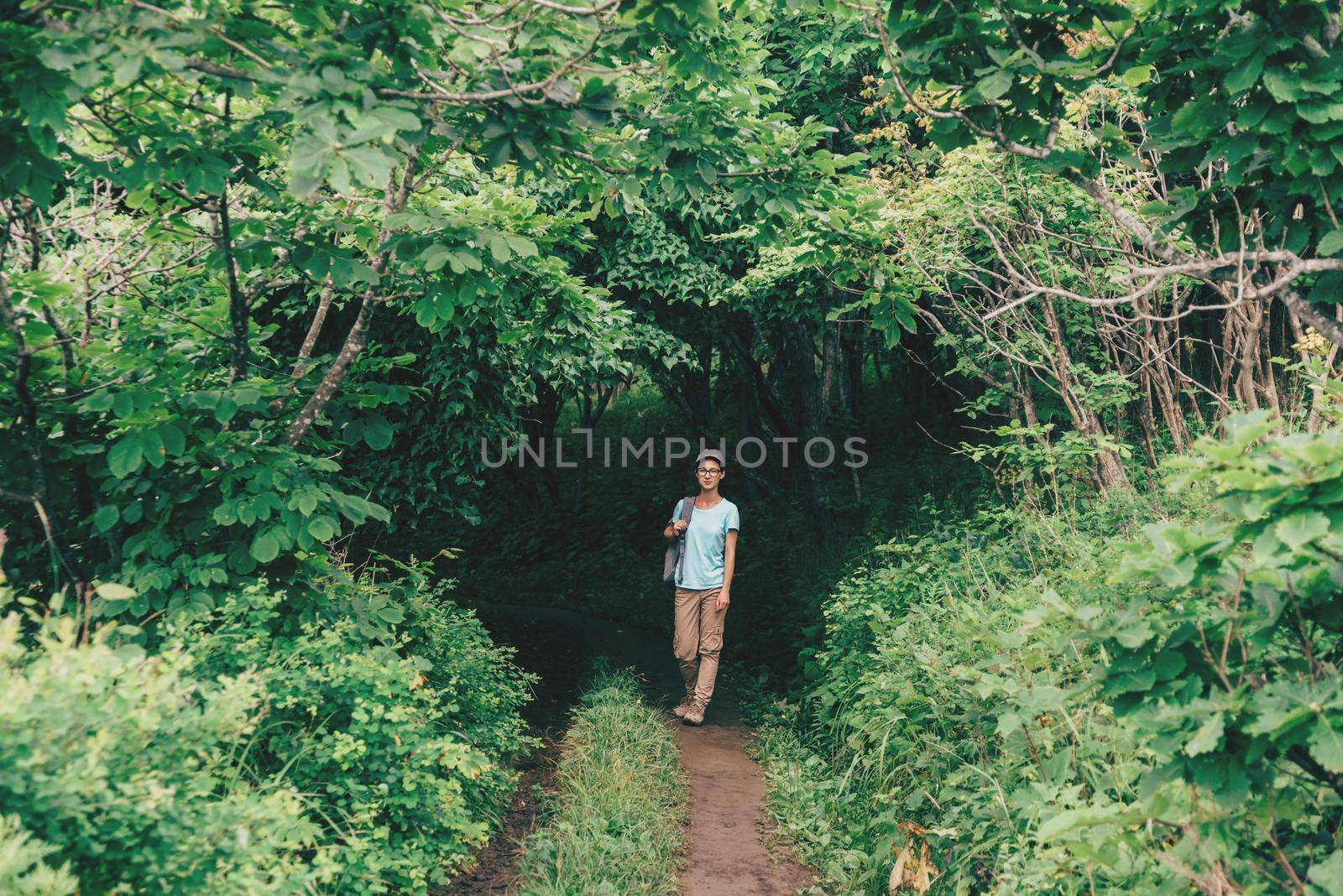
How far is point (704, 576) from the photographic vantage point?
24.7 ft

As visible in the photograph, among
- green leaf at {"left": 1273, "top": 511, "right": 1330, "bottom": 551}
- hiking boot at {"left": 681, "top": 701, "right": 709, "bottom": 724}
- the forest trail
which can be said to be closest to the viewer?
green leaf at {"left": 1273, "top": 511, "right": 1330, "bottom": 551}

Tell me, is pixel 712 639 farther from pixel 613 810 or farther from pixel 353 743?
pixel 353 743

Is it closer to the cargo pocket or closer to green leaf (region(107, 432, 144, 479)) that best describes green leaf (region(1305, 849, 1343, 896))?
green leaf (region(107, 432, 144, 479))

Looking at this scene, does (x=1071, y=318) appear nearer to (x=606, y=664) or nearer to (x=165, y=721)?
(x=606, y=664)

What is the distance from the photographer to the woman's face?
7.54 meters

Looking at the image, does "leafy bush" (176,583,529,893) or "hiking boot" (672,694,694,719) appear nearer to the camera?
"leafy bush" (176,583,529,893)

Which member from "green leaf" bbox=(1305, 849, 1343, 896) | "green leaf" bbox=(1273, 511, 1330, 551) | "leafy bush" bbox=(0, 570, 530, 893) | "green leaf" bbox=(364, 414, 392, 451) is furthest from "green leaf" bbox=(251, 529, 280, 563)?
"green leaf" bbox=(1305, 849, 1343, 896)

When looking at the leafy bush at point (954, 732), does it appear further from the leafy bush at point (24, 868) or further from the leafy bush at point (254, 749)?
the leafy bush at point (24, 868)

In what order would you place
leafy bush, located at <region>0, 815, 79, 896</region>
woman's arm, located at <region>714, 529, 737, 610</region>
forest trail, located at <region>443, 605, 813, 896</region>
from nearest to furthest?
leafy bush, located at <region>0, 815, 79, 896</region>, forest trail, located at <region>443, 605, 813, 896</region>, woman's arm, located at <region>714, 529, 737, 610</region>

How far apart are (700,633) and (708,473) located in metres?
1.35

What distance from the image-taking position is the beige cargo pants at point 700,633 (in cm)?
757

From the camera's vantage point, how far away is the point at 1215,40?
12.3 feet

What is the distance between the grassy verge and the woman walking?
580mm

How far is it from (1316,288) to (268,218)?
16.5 ft
